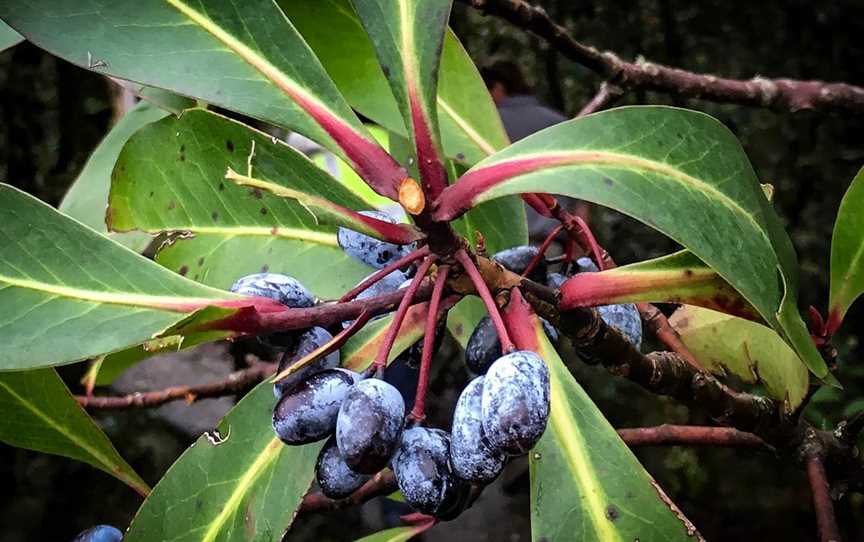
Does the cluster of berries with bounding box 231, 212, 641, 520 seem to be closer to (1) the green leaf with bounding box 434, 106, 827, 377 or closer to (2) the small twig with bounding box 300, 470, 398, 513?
(1) the green leaf with bounding box 434, 106, 827, 377

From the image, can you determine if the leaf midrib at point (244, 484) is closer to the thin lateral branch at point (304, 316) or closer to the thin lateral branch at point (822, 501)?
the thin lateral branch at point (304, 316)

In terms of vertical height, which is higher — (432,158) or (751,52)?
(432,158)

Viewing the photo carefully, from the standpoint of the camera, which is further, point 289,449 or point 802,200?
point 802,200

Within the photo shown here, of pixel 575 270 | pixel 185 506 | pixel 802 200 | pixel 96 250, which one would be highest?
pixel 96 250

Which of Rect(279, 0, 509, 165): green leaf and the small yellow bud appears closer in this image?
the small yellow bud

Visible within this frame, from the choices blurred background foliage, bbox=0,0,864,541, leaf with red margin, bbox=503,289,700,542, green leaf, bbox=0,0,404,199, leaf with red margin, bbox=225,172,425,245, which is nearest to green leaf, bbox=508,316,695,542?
leaf with red margin, bbox=503,289,700,542

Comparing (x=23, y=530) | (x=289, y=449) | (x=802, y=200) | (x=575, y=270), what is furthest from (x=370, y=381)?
(x=802, y=200)

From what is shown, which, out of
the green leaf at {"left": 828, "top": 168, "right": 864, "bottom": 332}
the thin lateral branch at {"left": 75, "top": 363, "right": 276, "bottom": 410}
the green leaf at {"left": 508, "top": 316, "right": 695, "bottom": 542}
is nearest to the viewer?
the green leaf at {"left": 508, "top": 316, "right": 695, "bottom": 542}

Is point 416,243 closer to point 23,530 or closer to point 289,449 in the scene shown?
point 289,449
